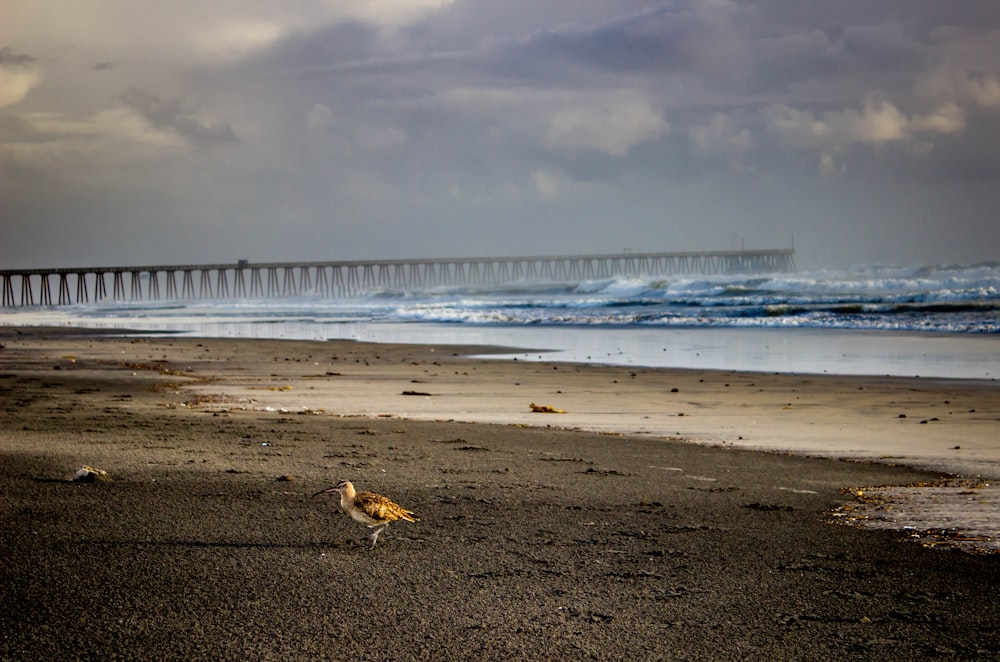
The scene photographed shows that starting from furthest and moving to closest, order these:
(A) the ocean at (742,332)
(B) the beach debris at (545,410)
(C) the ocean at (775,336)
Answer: (A) the ocean at (742,332), (B) the beach debris at (545,410), (C) the ocean at (775,336)

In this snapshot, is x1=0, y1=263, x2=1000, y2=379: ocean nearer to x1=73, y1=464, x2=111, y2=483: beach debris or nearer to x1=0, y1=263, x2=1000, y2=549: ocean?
x1=0, y1=263, x2=1000, y2=549: ocean

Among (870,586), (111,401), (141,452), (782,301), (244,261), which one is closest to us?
(870,586)

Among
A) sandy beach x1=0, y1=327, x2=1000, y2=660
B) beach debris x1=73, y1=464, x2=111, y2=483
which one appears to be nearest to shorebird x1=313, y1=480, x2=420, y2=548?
sandy beach x1=0, y1=327, x2=1000, y2=660

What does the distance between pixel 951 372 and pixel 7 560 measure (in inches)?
561

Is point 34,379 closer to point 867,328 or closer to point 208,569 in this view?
point 208,569

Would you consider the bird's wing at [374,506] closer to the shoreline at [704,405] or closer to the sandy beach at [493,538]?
the sandy beach at [493,538]

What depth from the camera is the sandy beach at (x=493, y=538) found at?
3219 millimetres

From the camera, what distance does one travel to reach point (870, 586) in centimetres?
379

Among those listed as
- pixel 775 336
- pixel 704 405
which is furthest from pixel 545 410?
pixel 775 336

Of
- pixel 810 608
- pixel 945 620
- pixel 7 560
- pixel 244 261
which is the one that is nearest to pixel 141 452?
pixel 7 560

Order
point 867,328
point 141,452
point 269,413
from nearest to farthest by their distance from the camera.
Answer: point 141,452 < point 269,413 < point 867,328

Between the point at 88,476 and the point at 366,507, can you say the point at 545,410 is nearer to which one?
the point at 88,476

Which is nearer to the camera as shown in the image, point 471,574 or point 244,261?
point 471,574

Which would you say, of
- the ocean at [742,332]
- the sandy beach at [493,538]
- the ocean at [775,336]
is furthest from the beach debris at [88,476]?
the ocean at [742,332]
